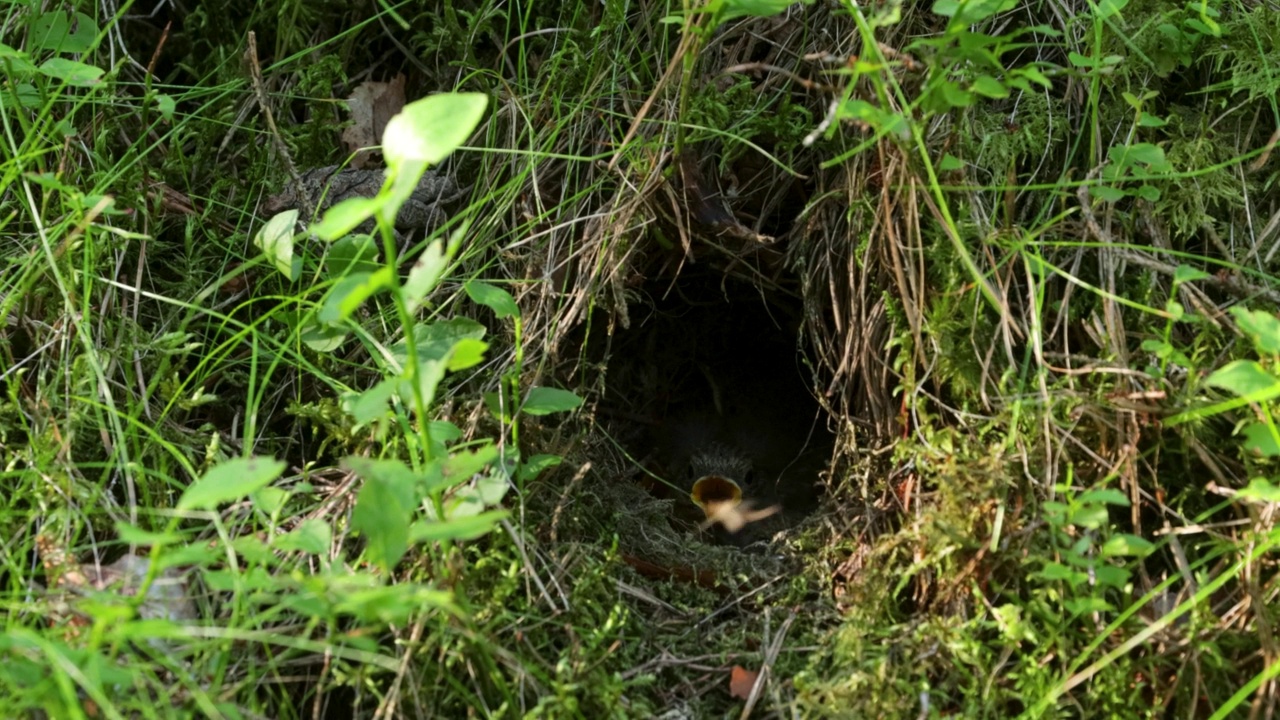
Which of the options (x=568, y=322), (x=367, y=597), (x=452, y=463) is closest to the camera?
(x=367, y=597)

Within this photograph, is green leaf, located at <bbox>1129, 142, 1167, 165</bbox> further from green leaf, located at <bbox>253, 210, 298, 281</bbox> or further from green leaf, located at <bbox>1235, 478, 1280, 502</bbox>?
green leaf, located at <bbox>253, 210, 298, 281</bbox>

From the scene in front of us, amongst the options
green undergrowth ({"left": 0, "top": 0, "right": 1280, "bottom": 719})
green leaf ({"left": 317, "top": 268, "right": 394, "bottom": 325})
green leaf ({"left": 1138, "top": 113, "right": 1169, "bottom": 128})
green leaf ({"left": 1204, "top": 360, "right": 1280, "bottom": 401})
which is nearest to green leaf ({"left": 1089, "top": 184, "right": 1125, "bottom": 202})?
green undergrowth ({"left": 0, "top": 0, "right": 1280, "bottom": 719})

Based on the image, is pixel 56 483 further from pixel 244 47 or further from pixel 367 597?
pixel 244 47

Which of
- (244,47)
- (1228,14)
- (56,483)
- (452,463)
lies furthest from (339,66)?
(1228,14)

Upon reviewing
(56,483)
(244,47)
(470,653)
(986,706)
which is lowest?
(986,706)

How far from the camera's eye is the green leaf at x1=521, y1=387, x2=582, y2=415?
1915mm

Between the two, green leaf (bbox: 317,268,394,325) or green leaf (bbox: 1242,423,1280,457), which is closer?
green leaf (bbox: 317,268,394,325)

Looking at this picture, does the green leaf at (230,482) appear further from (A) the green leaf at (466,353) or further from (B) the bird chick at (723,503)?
(B) the bird chick at (723,503)

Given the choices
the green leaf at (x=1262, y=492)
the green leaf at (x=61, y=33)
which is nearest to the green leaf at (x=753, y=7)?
the green leaf at (x=1262, y=492)

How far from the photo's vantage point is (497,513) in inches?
55.1

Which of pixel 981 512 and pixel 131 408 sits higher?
pixel 131 408

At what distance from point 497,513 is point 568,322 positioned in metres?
0.86

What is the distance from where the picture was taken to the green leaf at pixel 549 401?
1915 millimetres

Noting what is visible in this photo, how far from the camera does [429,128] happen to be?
4.47 ft
